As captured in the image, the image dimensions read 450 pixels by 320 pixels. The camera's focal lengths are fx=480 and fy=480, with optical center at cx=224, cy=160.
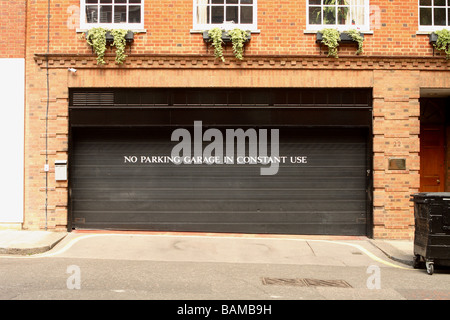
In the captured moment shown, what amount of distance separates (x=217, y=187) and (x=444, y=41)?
258 inches

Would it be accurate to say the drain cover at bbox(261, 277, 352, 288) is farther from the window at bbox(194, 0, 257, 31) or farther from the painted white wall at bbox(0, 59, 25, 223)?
the painted white wall at bbox(0, 59, 25, 223)

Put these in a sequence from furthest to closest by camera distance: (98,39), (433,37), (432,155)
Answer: (432,155)
(433,37)
(98,39)

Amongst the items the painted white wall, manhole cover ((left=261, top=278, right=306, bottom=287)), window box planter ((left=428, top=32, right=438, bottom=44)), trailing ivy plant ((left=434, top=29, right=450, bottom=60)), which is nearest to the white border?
window box planter ((left=428, top=32, right=438, bottom=44))

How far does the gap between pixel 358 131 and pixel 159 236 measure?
5.56m

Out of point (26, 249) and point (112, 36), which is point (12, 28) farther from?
point (26, 249)

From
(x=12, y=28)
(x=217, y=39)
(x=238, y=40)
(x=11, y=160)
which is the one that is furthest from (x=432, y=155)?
(x=12, y=28)

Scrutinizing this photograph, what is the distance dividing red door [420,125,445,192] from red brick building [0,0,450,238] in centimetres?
239

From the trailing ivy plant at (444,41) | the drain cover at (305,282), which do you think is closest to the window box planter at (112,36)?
the drain cover at (305,282)

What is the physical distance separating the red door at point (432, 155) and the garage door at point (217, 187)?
3.19m

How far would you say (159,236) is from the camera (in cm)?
1152

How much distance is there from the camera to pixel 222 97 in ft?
39.1

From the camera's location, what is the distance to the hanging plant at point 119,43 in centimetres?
1155

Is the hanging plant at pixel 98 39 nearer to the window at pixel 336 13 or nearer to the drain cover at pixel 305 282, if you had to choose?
the window at pixel 336 13

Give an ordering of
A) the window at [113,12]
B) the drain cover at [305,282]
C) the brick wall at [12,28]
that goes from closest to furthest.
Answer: the drain cover at [305,282], the brick wall at [12,28], the window at [113,12]
